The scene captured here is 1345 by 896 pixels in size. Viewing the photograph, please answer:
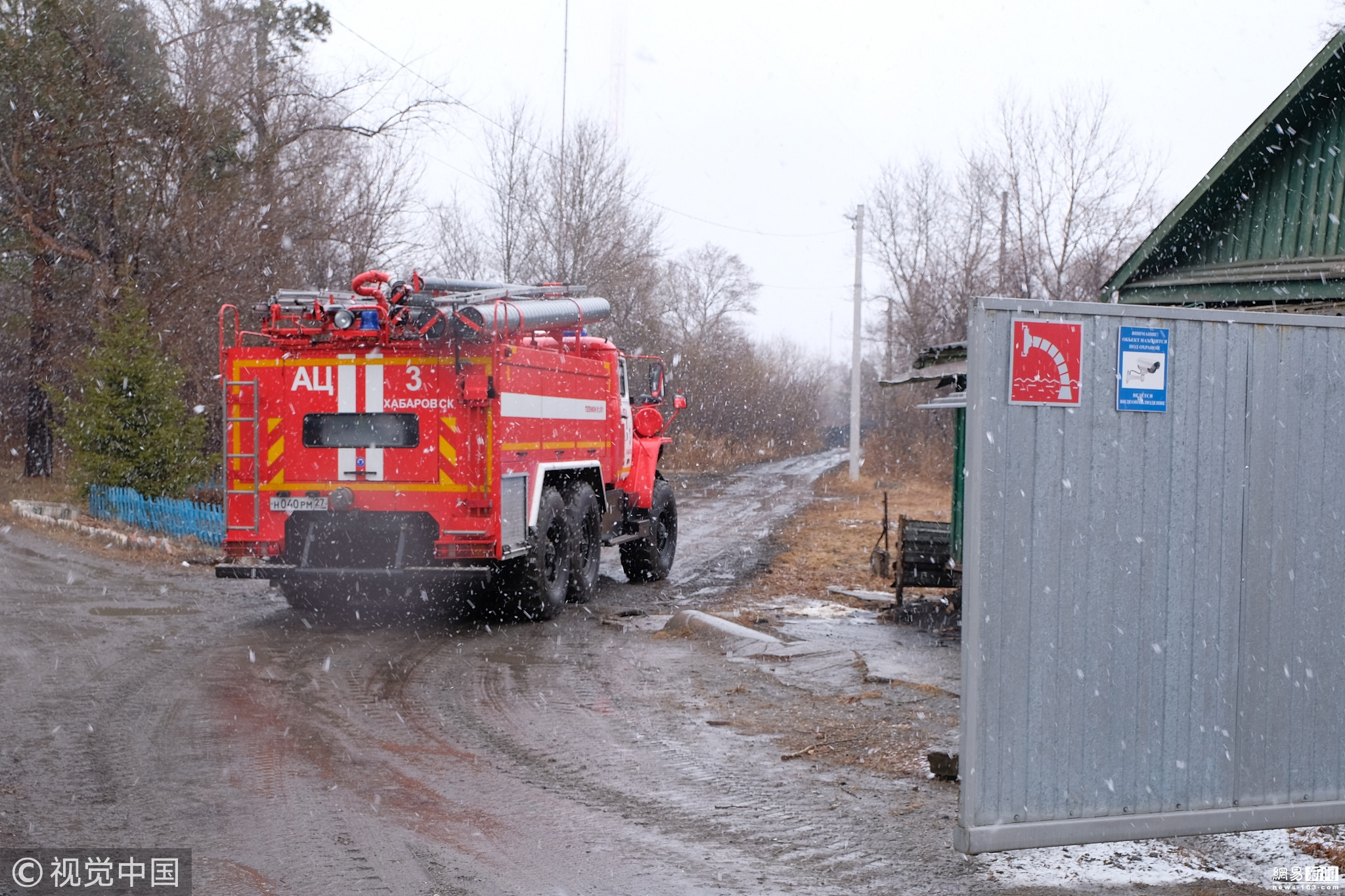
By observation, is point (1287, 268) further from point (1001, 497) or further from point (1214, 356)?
point (1001, 497)

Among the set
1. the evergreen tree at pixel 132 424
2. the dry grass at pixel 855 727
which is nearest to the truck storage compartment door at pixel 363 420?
the dry grass at pixel 855 727

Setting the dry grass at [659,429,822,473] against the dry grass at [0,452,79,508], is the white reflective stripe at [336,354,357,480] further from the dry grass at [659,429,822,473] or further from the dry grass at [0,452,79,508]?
the dry grass at [659,429,822,473]

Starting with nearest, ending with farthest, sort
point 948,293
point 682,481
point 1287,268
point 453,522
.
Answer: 1. point 453,522
2. point 1287,268
3. point 682,481
4. point 948,293

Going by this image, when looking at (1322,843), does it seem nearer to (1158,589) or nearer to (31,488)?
(1158,589)

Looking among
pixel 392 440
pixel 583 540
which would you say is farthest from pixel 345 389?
pixel 583 540

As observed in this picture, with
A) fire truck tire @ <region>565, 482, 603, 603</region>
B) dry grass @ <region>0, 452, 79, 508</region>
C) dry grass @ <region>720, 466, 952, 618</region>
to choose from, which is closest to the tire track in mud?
fire truck tire @ <region>565, 482, 603, 603</region>

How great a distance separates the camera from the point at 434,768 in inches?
243

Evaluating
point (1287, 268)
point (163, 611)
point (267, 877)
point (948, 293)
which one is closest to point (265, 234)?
point (163, 611)

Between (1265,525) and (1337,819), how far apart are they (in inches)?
49.9

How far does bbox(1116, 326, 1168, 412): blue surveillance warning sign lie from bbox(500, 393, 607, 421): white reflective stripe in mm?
6368

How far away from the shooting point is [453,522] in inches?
399

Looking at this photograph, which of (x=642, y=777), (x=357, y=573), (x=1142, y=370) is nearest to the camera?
(x=1142, y=370)

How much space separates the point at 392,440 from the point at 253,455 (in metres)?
1.29

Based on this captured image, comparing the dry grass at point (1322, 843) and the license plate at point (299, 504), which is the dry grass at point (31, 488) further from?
the dry grass at point (1322, 843)
